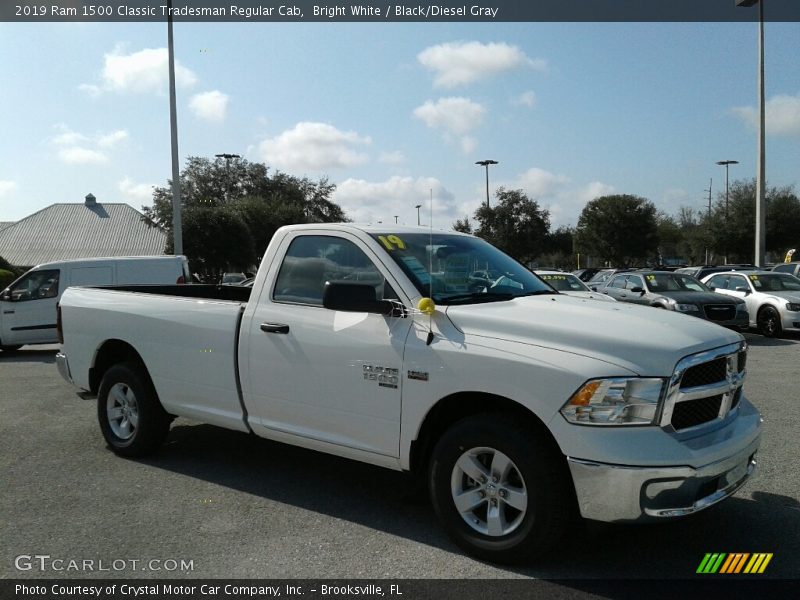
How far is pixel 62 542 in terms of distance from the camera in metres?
4.14

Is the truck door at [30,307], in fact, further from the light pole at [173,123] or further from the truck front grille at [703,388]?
the truck front grille at [703,388]

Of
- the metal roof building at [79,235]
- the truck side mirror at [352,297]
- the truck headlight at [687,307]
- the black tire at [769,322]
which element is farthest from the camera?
the metal roof building at [79,235]

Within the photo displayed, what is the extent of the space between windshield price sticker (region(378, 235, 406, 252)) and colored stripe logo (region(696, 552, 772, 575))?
2560 millimetres

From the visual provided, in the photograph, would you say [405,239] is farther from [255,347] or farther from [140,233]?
[140,233]

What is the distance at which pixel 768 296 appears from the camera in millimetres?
15250

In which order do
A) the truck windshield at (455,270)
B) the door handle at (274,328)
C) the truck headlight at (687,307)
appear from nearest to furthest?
the truck windshield at (455,270), the door handle at (274,328), the truck headlight at (687,307)

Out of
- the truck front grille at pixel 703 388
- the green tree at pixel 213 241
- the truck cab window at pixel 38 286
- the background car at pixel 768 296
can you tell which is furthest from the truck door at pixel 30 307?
the green tree at pixel 213 241

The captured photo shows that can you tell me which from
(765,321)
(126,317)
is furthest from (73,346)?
(765,321)

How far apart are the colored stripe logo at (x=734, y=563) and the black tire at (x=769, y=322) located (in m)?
12.6

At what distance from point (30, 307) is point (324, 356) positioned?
11.7 m

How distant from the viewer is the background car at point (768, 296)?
14633 millimetres

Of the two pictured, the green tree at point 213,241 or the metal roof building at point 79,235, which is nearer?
the green tree at point 213,241

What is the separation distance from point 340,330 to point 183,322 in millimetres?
1606

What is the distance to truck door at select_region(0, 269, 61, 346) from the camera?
13836mm
